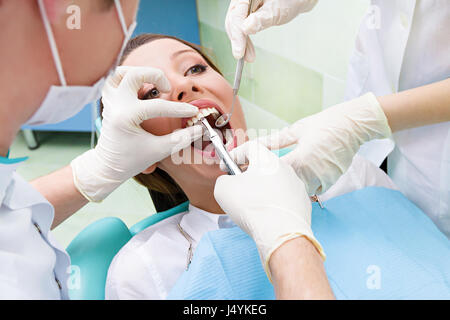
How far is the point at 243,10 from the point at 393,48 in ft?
1.57

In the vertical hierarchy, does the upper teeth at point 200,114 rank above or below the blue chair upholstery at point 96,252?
above

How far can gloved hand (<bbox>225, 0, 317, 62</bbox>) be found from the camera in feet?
4.01

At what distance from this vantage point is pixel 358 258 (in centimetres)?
117

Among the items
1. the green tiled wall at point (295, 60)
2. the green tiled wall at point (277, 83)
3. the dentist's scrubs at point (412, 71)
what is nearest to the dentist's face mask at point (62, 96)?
the dentist's scrubs at point (412, 71)

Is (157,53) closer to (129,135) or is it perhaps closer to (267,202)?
(129,135)

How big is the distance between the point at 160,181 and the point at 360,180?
2.39 feet

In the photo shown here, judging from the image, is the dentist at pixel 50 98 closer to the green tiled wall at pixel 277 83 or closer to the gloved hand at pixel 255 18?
the gloved hand at pixel 255 18

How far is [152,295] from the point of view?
124cm

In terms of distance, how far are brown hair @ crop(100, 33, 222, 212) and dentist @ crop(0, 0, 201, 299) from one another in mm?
254

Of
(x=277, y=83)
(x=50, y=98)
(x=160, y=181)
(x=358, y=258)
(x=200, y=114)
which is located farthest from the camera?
(x=277, y=83)

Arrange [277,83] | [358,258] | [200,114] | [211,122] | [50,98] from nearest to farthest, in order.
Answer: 1. [50,98]
2. [358,258]
3. [200,114]
4. [211,122]
5. [277,83]

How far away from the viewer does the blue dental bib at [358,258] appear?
3.59ft

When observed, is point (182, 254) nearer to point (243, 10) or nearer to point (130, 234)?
point (130, 234)

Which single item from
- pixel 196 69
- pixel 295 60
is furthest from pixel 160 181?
pixel 295 60
